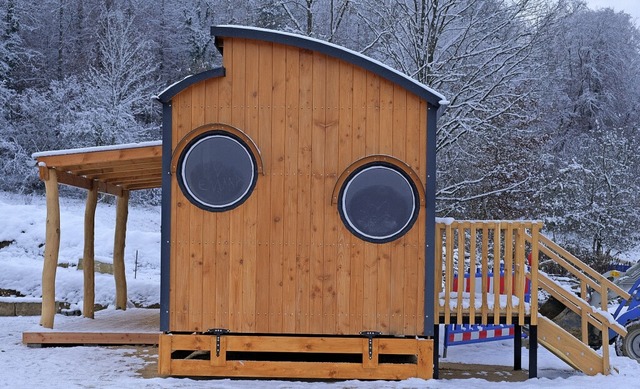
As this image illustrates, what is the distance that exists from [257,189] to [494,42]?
810cm

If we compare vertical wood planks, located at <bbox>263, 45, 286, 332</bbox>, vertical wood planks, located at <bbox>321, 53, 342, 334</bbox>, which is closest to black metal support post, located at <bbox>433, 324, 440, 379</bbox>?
vertical wood planks, located at <bbox>321, 53, 342, 334</bbox>

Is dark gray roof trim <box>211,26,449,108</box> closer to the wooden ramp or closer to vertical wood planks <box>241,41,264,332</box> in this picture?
vertical wood planks <box>241,41,264,332</box>

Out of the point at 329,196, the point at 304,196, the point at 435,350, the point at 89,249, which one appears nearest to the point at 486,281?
the point at 435,350

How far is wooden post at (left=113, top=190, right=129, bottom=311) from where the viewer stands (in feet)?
39.2

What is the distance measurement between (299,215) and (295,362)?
4.98ft

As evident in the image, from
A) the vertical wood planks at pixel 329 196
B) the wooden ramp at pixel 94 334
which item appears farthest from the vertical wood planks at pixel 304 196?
the wooden ramp at pixel 94 334

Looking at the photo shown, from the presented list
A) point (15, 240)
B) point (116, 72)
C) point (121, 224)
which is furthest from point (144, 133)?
point (121, 224)

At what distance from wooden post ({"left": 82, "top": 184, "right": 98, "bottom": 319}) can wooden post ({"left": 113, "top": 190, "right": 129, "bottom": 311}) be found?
891mm

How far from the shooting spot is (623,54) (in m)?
31.1

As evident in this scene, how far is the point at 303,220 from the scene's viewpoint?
7.23 metres

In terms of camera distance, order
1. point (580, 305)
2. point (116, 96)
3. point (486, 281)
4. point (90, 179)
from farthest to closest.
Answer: point (116, 96)
point (90, 179)
point (580, 305)
point (486, 281)

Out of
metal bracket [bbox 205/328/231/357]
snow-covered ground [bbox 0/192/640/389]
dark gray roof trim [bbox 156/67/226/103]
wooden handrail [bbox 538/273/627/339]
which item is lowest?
snow-covered ground [bbox 0/192/640/389]

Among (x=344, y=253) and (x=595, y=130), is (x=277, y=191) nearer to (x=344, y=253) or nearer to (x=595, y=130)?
(x=344, y=253)

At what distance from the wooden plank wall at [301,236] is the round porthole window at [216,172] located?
9cm
